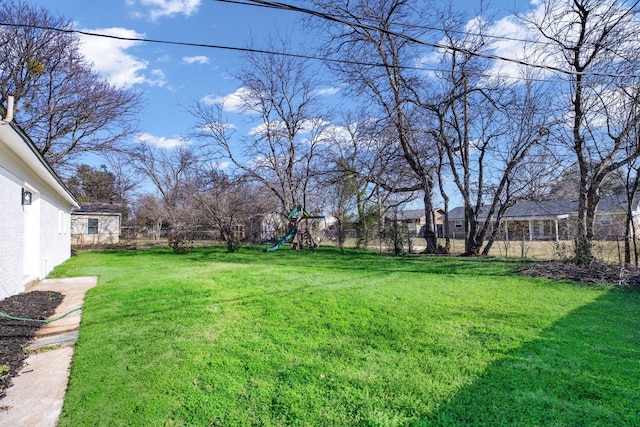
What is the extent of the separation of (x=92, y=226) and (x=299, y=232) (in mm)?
16066

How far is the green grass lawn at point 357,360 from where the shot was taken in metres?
2.31

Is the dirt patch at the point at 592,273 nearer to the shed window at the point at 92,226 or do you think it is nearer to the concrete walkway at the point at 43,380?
the concrete walkway at the point at 43,380

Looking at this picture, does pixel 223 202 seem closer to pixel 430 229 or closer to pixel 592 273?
pixel 430 229

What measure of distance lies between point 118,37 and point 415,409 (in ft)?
17.8

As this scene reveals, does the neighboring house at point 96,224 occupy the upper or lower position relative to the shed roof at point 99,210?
lower

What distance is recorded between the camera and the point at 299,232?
20.5 m

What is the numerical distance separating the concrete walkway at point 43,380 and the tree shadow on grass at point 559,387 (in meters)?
2.60

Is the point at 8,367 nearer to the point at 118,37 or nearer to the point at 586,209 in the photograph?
→ the point at 118,37

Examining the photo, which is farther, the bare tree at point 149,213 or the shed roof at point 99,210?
the bare tree at point 149,213

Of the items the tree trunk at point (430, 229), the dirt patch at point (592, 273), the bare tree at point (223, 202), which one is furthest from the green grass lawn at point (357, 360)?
the bare tree at point (223, 202)

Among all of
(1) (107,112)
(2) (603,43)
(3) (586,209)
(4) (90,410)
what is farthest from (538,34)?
(1) (107,112)

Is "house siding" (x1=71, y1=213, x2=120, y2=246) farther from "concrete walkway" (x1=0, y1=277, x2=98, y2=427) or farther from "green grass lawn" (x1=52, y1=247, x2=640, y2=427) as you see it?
"concrete walkway" (x1=0, y1=277, x2=98, y2=427)

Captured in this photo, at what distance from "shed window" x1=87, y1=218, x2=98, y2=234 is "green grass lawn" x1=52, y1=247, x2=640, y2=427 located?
896 inches

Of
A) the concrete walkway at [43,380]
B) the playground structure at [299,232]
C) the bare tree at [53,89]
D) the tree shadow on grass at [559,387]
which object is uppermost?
the bare tree at [53,89]
